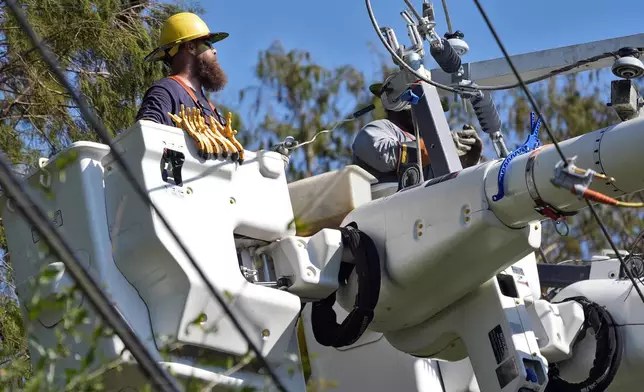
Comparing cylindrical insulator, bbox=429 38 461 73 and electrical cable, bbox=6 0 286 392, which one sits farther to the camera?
cylindrical insulator, bbox=429 38 461 73

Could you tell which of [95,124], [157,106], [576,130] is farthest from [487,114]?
[576,130]

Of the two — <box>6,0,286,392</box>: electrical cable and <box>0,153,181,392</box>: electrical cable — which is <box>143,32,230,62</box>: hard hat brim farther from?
<box>0,153,181,392</box>: electrical cable

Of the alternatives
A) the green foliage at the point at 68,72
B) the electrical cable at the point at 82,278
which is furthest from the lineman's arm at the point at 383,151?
the electrical cable at the point at 82,278

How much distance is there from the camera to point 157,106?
6.76 meters

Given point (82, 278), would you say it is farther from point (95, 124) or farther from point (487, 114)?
point (487, 114)

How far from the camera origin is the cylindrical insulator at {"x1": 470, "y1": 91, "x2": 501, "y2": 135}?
736 cm

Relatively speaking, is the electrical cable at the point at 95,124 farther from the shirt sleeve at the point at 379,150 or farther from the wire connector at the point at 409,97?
the shirt sleeve at the point at 379,150

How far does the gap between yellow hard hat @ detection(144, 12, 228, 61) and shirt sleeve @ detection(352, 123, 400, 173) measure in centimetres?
104

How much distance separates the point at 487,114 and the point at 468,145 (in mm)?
288

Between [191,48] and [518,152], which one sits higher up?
[191,48]

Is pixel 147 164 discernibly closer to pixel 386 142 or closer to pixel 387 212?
pixel 387 212

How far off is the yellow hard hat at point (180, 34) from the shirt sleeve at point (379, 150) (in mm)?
1043

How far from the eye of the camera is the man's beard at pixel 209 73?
7.61m

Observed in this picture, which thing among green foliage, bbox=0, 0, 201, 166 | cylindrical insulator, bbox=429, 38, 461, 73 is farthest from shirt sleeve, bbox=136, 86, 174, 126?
green foliage, bbox=0, 0, 201, 166
